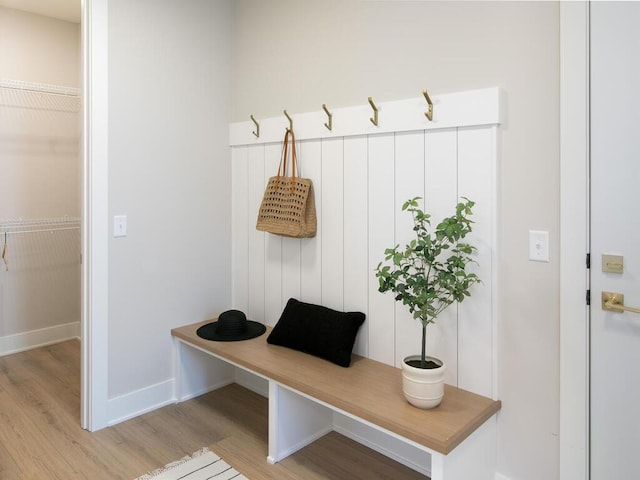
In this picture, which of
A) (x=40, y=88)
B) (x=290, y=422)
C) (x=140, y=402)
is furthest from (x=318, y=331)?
(x=40, y=88)

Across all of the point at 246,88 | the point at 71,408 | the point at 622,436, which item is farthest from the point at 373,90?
the point at 71,408

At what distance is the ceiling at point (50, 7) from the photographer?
3258mm

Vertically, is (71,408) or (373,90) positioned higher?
(373,90)

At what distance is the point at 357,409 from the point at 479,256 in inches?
29.5

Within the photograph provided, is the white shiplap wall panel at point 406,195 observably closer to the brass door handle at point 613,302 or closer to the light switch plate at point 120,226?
the brass door handle at point 613,302

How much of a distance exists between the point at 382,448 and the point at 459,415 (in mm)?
683

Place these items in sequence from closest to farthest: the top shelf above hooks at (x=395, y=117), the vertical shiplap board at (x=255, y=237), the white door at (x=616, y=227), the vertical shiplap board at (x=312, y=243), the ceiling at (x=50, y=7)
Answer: the white door at (x=616, y=227) → the top shelf above hooks at (x=395, y=117) → the vertical shiplap board at (x=312, y=243) → the vertical shiplap board at (x=255, y=237) → the ceiling at (x=50, y=7)

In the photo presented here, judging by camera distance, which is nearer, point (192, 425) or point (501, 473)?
point (501, 473)

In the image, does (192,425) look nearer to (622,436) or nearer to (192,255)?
(192,255)

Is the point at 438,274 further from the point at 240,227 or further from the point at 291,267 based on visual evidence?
the point at 240,227

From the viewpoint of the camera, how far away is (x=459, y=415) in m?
1.65

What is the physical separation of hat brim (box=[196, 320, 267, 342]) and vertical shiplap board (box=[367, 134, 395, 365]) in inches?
28.1

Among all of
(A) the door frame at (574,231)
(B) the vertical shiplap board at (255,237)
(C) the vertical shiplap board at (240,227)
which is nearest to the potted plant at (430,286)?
(A) the door frame at (574,231)

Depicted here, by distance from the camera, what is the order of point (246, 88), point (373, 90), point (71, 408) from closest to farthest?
point (373, 90) → point (71, 408) → point (246, 88)
